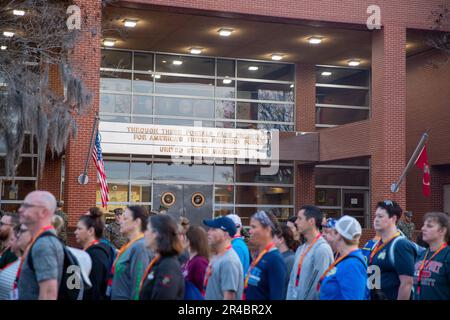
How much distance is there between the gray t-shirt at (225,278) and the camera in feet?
21.7

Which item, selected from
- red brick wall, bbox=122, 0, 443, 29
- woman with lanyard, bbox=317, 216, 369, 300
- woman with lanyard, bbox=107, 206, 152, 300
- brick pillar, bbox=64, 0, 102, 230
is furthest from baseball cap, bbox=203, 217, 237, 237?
red brick wall, bbox=122, 0, 443, 29

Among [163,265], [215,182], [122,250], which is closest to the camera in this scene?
[163,265]

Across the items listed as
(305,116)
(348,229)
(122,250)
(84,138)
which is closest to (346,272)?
(348,229)

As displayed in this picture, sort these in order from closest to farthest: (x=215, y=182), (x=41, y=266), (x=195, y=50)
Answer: (x=41, y=266) < (x=195, y=50) < (x=215, y=182)

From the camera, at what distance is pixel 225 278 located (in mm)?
6637

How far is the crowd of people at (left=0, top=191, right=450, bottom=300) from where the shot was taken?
18.6 feet

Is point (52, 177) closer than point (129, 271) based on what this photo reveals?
No

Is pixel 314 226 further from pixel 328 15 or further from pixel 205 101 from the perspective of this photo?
pixel 205 101

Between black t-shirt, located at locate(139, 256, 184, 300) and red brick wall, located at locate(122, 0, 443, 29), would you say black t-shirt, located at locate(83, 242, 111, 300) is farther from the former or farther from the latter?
red brick wall, located at locate(122, 0, 443, 29)

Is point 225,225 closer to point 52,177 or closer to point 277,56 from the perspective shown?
point 52,177

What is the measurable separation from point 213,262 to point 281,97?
2377 cm

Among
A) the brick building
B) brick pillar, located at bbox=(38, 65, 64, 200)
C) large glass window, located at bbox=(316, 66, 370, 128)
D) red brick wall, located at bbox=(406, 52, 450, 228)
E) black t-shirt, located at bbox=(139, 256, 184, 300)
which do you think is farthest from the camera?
large glass window, located at bbox=(316, 66, 370, 128)
